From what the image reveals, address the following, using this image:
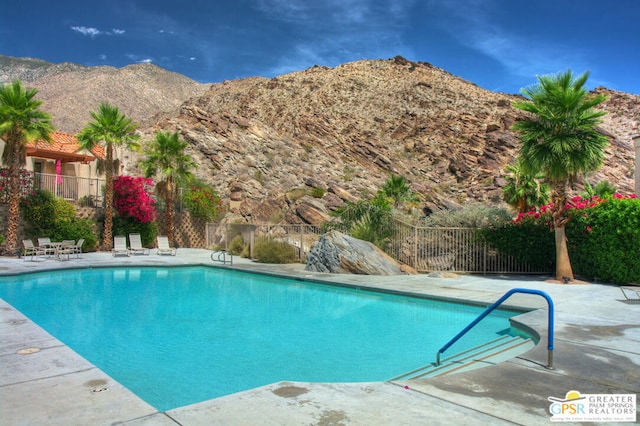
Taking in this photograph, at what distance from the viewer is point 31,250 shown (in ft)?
66.9

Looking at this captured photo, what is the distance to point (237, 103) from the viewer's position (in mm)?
72688

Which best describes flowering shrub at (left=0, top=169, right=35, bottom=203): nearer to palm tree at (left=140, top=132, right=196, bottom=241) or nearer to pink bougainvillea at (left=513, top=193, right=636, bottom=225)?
palm tree at (left=140, top=132, right=196, bottom=241)

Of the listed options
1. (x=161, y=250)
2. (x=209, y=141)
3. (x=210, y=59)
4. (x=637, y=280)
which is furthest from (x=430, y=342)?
(x=210, y=59)

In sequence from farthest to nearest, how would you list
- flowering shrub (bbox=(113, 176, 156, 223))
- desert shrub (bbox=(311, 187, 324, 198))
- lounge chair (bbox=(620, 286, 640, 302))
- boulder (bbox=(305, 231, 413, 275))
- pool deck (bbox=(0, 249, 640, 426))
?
desert shrub (bbox=(311, 187, 324, 198))
flowering shrub (bbox=(113, 176, 156, 223))
boulder (bbox=(305, 231, 413, 275))
lounge chair (bbox=(620, 286, 640, 302))
pool deck (bbox=(0, 249, 640, 426))

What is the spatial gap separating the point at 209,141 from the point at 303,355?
39.4 m

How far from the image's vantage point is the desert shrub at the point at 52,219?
22062mm

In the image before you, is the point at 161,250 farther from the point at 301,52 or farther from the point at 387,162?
the point at 301,52

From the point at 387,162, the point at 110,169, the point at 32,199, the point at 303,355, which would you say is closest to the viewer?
the point at 303,355

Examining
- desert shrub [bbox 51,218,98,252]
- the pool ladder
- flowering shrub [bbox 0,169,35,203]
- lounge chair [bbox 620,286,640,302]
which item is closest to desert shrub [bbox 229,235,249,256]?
the pool ladder

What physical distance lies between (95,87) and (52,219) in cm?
6653

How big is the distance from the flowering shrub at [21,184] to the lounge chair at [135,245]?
4.97 meters

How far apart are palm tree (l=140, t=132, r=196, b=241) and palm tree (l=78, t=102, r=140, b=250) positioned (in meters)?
2.43

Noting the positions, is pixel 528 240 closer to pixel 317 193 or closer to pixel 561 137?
pixel 561 137

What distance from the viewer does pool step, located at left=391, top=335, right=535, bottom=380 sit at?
5.83 metres
